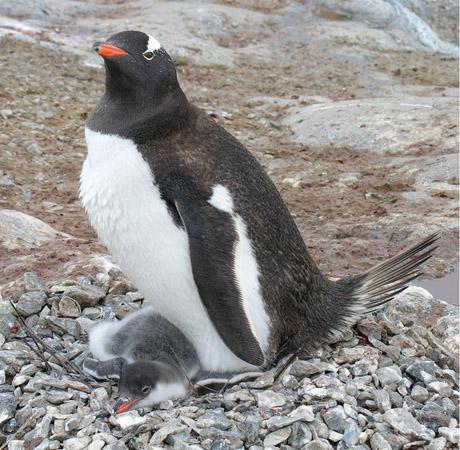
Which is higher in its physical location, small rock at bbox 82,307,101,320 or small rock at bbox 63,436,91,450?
small rock at bbox 63,436,91,450

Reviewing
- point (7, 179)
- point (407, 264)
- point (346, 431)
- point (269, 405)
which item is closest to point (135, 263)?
point (269, 405)

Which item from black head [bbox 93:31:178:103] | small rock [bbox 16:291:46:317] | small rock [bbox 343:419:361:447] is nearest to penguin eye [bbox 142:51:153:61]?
black head [bbox 93:31:178:103]

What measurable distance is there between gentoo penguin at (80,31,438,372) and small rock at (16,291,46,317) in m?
0.63

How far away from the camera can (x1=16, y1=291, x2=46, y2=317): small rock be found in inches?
128

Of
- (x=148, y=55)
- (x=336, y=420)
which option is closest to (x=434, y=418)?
(x=336, y=420)

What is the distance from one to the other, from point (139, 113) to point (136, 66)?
6.7 inches

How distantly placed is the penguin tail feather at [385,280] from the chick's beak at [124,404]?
104cm

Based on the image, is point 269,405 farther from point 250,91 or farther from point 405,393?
point 250,91

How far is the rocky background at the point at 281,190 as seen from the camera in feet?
8.41

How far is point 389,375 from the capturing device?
2830 mm

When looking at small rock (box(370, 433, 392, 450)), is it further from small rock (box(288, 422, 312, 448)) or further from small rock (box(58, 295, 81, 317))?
small rock (box(58, 295, 81, 317))

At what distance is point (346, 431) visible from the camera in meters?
2.53

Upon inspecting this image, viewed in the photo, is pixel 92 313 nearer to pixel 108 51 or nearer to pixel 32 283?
pixel 32 283

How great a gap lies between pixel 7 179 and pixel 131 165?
346 centimetres
